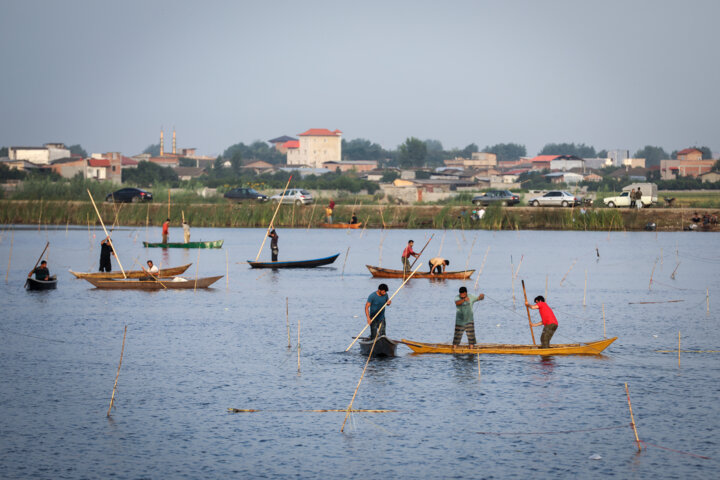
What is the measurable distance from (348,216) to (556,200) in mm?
16696

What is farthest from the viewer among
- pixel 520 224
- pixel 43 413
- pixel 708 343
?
pixel 520 224

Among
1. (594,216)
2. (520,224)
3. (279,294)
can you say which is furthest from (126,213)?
(279,294)

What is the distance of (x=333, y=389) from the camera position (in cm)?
2059

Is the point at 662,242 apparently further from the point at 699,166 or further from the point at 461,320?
the point at 699,166

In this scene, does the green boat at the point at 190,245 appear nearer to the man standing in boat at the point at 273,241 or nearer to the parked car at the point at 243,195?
the man standing in boat at the point at 273,241

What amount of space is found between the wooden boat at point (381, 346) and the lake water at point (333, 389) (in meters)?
0.33

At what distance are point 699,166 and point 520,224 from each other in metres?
82.0

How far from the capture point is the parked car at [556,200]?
249 feet

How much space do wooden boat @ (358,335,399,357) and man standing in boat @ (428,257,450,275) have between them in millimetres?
14323

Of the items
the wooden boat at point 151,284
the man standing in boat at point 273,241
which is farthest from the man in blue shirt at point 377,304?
the man standing in boat at point 273,241

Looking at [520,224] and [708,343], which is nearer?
[708,343]

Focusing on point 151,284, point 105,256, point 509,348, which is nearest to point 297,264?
point 151,284

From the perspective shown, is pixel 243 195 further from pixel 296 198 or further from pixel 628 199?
pixel 628 199

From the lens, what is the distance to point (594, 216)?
234 ft
